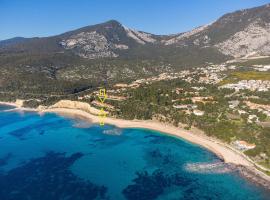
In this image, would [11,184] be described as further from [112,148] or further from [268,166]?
[268,166]

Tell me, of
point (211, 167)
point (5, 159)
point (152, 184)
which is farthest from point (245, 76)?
point (5, 159)

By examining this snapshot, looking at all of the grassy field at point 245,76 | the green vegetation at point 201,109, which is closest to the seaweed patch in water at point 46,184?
the green vegetation at point 201,109

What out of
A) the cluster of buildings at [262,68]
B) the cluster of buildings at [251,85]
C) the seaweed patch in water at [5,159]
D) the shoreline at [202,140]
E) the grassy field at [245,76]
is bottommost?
the seaweed patch in water at [5,159]

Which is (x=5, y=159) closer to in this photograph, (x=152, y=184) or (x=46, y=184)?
(x=46, y=184)

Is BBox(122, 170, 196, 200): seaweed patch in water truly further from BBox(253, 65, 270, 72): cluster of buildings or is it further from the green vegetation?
BBox(253, 65, 270, 72): cluster of buildings

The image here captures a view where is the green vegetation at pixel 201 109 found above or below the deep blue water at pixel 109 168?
above

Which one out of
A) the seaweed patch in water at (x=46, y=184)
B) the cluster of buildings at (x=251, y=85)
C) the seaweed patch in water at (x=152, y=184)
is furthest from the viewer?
the cluster of buildings at (x=251, y=85)

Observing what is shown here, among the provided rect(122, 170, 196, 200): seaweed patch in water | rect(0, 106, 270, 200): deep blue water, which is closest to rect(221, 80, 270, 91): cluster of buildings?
rect(0, 106, 270, 200): deep blue water

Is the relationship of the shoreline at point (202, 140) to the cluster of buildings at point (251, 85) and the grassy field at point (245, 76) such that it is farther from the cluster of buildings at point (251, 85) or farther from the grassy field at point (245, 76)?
the grassy field at point (245, 76)

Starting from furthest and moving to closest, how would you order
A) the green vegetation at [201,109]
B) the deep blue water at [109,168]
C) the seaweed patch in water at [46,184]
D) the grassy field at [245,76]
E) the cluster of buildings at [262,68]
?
the cluster of buildings at [262,68] < the grassy field at [245,76] < the green vegetation at [201,109] < the deep blue water at [109,168] < the seaweed patch in water at [46,184]

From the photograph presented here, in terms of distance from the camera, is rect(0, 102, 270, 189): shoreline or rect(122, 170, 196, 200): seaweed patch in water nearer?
rect(122, 170, 196, 200): seaweed patch in water
